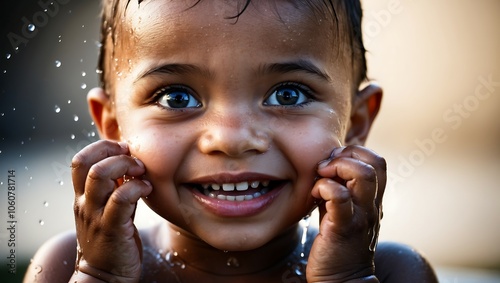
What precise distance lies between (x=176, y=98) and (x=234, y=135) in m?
0.28

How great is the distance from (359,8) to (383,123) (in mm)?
4240

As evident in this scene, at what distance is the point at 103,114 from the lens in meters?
2.76

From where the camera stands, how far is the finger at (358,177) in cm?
213

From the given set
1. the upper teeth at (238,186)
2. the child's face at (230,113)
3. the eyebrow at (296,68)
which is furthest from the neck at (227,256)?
the eyebrow at (296,68)

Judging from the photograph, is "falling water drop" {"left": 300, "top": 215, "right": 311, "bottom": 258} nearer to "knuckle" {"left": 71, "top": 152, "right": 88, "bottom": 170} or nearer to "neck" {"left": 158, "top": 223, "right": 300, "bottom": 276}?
"neck" {"left": 158, "top": 223, "right": 300, "bottom": 276}

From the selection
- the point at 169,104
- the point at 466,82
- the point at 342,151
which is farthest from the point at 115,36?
the point at 466,82

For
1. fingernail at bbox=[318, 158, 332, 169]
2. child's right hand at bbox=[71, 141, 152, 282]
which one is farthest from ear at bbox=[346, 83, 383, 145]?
child's right hand at bbox=[71, 141, 152, 282]

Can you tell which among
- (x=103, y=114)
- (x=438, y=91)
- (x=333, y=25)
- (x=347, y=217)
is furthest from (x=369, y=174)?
(x=438, y=91)

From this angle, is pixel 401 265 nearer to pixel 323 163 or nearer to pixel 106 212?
pixel 323 163

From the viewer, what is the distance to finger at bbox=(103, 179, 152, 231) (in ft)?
6.93

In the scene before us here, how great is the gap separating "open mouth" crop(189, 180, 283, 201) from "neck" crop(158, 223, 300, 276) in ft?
1.18

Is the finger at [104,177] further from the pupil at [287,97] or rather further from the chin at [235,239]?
the pupil at [287,97]

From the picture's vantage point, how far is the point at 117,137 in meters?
2.70

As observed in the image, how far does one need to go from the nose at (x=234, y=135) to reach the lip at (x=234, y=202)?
0.24ft
